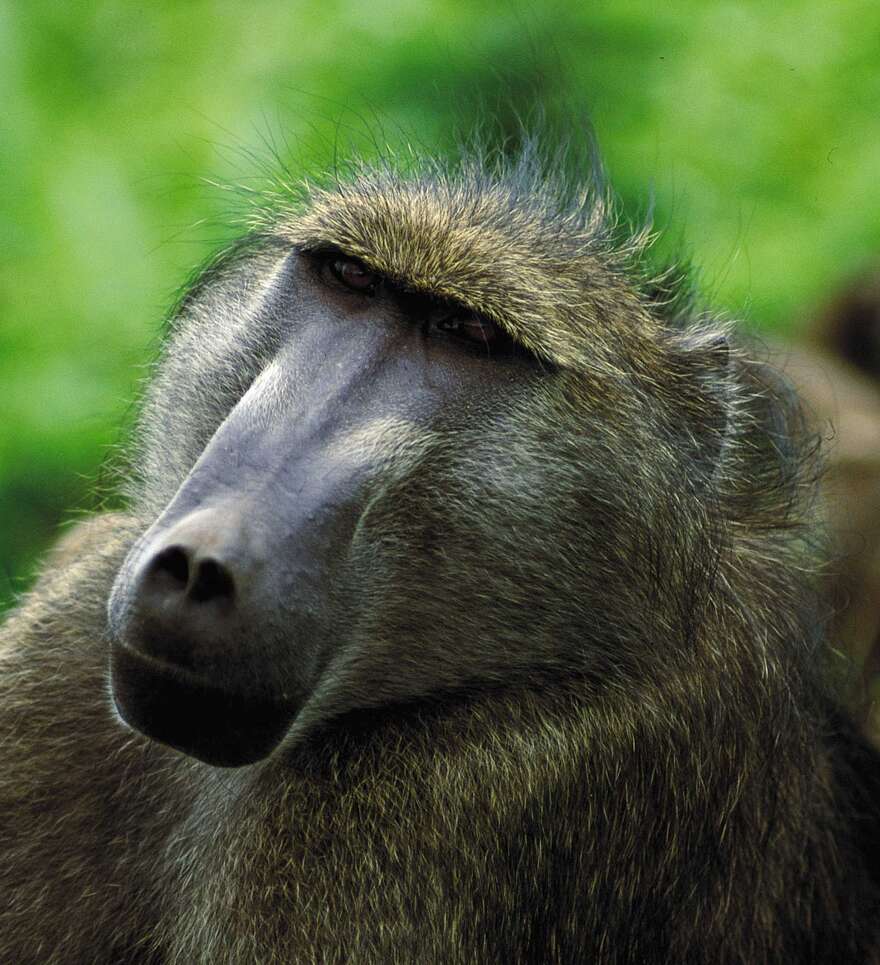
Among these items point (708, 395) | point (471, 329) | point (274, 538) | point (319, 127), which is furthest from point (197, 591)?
point (319, 127)

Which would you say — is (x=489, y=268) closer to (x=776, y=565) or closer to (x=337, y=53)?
(x=776, y=565)

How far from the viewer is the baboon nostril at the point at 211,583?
9.47 feet

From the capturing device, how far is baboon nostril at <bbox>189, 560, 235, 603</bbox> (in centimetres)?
289

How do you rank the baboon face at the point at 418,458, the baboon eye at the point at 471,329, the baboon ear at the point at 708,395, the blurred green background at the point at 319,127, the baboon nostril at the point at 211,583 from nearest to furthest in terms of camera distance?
the baboon nostril at the point at 211,583
the baboon face at the point at 418,458
the baboon eye at the point at 471,329
the baboon ear at the point at 708,395
the blurred green background at the point at 319,127

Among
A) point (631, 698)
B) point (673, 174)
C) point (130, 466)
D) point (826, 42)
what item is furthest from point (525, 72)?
point (631, 698)

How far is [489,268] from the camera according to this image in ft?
11.5

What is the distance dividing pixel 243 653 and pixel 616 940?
1253 mm

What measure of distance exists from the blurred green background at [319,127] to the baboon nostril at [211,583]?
10.5ft

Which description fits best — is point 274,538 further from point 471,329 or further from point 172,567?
point 471,329

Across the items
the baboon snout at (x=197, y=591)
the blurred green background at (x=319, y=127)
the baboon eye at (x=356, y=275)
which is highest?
the baboon eye at (x=356, y=275)

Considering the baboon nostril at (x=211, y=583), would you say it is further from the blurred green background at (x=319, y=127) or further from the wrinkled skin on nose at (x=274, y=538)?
the blurred green background at (x=319, y=127)

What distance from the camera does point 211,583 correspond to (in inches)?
114

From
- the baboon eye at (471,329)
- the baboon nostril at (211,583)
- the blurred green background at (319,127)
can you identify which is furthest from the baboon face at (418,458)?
the blurred green background at (319,127)

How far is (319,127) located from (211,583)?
462 cm
